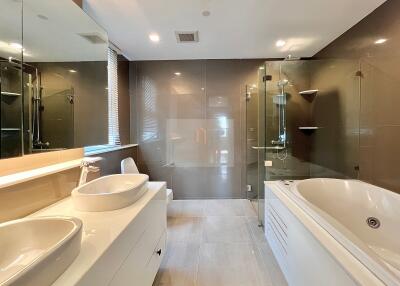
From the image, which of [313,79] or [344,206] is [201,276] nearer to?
[344,206]

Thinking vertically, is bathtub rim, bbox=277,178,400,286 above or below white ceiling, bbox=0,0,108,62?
below

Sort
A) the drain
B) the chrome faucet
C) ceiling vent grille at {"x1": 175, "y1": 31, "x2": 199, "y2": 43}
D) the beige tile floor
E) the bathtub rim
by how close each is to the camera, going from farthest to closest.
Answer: ceiling vent grille at {"x1": 175, "y1": 31, "x2": 199, "y2": 43} → the drain → the beige tile floor → the chrome faucet → the bathtub rim

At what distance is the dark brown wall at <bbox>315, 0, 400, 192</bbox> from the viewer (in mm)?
2053

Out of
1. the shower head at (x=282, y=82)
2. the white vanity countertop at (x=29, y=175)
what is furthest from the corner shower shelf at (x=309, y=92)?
the white vanity countertop at (x=29, y=175)

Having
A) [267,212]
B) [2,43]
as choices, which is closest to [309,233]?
[267,212]

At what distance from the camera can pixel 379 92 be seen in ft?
7.47

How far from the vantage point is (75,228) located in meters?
0.86

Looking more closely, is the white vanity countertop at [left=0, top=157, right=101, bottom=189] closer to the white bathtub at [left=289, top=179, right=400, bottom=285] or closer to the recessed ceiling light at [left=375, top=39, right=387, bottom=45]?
the white bathtub at [left=289, top=179, right=400, bottom=285]

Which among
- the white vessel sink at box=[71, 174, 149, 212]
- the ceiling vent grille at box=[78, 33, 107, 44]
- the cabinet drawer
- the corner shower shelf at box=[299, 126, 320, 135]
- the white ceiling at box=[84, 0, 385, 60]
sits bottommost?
the cabinet drawer

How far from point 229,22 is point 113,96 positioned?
1887 mm

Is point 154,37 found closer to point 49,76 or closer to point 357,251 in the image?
point 49,76

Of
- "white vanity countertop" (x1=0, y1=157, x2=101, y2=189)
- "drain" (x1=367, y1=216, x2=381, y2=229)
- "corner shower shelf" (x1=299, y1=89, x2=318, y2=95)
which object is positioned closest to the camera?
"white vanity countertop" (x1=0, y1=157, x2=101, y2=189)

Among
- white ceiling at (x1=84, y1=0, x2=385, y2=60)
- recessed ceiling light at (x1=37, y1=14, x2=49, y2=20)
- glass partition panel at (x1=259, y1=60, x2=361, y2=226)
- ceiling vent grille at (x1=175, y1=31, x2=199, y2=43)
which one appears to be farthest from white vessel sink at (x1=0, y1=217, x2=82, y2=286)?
ceiling vent grille at (x1=175, y1=31, x2=199, y2=43)

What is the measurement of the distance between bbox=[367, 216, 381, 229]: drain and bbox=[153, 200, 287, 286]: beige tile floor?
37.9 inches
